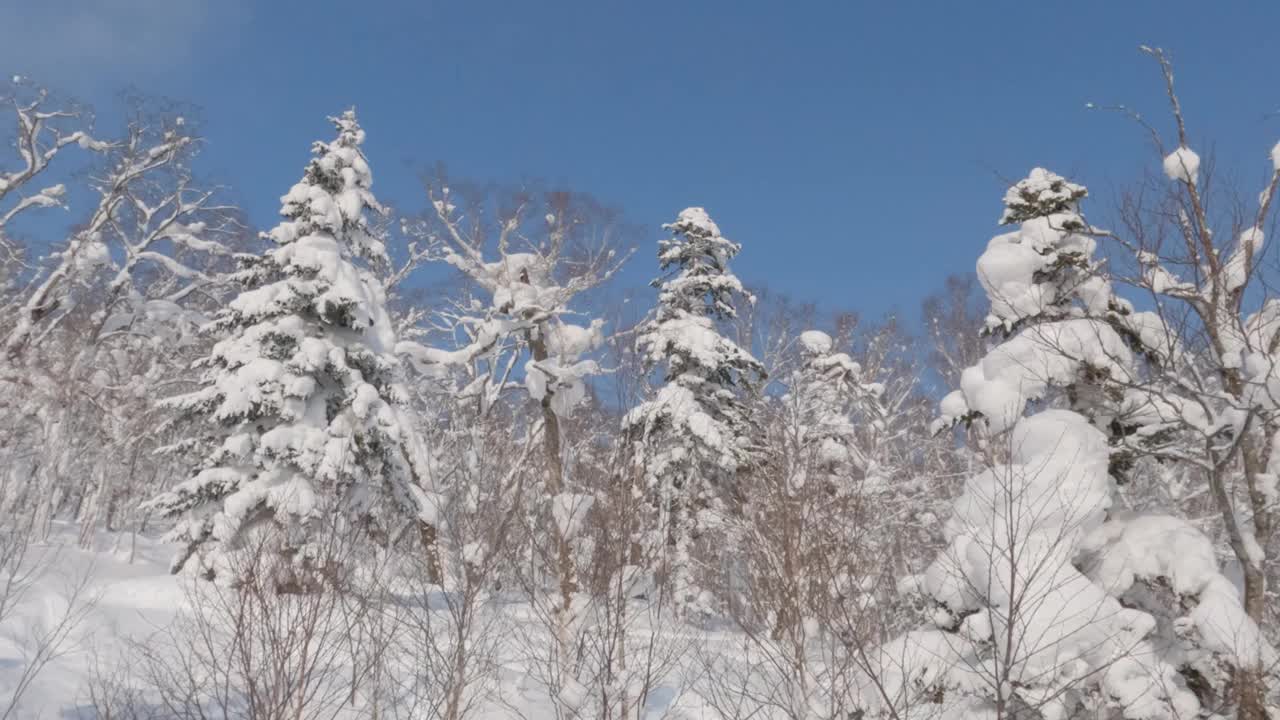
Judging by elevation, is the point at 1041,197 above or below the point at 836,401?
below

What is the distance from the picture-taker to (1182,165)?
7.42 meters

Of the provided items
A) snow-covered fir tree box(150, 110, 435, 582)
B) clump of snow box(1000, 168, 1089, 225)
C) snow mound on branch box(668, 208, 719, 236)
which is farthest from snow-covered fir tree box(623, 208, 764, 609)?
clump of snow box(1000, 168, 1089, 225)

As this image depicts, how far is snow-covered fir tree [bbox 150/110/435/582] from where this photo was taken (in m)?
13.1

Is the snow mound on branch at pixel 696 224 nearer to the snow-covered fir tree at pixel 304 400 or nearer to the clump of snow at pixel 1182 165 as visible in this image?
the snow-covered fir tree at pixel 304 400

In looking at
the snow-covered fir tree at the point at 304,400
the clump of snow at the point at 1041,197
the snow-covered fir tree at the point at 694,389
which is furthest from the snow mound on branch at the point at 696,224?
the clump of snow at the point at 1041,197

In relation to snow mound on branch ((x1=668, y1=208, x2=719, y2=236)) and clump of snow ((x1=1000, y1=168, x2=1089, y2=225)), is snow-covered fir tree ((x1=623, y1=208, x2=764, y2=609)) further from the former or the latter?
clump of snow ((x1=1000, y1=168, x2=1089, y2=225))

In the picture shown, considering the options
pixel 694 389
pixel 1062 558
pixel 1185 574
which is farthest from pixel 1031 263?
pixel 694 389

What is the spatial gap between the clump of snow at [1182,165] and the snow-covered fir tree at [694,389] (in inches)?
426

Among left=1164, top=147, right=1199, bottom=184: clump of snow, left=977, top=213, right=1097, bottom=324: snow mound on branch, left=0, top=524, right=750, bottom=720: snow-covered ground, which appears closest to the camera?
left=1164, top=147, right=1199, bottom=184: clump of snow

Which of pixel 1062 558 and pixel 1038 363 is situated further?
pixel 1038 363

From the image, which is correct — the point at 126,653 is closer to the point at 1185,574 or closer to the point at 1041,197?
the point at 1185,574

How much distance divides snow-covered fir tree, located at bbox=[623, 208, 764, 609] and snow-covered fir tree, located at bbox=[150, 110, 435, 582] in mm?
5922

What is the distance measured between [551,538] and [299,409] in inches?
232

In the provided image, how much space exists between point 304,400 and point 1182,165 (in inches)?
519
